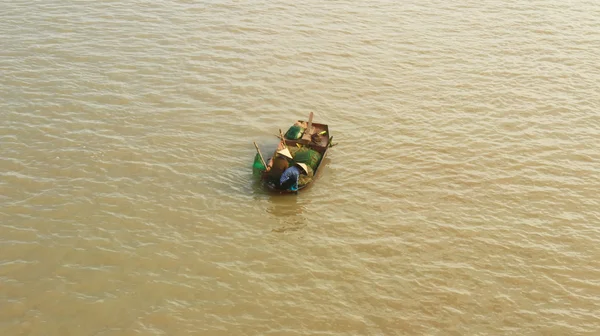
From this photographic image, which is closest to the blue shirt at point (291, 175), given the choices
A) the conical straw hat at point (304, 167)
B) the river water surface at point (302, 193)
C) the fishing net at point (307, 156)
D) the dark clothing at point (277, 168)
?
the dark clothing at point (277, 168)

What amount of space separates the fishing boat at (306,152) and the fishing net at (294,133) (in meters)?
0.03

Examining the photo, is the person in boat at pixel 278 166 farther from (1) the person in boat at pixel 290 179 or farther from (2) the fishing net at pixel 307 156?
(2) the fishing net at pixel 307 156

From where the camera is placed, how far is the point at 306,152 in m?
15.5

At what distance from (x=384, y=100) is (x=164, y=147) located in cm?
739

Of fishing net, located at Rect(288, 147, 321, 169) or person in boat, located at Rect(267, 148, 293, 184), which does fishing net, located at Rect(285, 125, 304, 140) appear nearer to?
fishing net, located at Rect(288, 147, 321, 169)

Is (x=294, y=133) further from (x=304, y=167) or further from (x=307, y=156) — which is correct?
(x=304, y=167)

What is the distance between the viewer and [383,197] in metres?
15.1

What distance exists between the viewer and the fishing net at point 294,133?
16250 mm

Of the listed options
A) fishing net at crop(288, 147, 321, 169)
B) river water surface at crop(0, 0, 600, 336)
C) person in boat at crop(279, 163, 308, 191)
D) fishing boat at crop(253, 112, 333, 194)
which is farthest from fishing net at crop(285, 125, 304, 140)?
person in boat at crop(279, 163, 308, 191)

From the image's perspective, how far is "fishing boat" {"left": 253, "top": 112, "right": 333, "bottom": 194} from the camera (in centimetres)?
1492

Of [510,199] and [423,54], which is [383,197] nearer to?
[510,199]

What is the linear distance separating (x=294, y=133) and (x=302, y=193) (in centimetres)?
201

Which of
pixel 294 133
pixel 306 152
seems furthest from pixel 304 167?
pixel 294 133

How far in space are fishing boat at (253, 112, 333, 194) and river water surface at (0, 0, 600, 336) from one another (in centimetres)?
38
